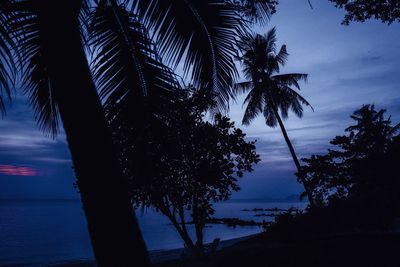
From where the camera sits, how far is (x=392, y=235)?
14.0 ft

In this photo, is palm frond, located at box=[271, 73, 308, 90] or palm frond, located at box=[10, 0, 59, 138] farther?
palm frond, located at box=[271, 73, 308, 90]

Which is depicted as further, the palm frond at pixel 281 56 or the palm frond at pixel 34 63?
the palm frond at pixel 281 56

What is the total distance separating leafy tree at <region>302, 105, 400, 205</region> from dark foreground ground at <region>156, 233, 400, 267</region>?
26.4 feet

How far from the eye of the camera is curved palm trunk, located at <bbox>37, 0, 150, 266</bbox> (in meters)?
1.50

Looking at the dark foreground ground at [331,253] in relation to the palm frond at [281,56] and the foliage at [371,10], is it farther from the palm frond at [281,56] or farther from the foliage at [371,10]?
the palm frond at [281,56]

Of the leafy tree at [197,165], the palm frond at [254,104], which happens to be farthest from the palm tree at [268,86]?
the leafy tree at [197,165]

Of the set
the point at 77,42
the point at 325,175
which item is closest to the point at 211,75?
the point at 77,42

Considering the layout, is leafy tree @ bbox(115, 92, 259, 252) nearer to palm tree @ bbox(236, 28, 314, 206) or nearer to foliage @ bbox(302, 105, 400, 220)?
foliage @ bbox(302, 105, 400, 220)

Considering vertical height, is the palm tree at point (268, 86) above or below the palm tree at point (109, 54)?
above

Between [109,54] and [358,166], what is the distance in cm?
1723

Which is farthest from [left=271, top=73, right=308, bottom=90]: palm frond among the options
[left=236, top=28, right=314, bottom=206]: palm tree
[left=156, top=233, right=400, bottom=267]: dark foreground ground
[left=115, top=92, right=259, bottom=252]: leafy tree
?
[left=156, top=233, right=400, bottom=267]: dark foreground ground

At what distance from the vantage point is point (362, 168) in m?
16.6

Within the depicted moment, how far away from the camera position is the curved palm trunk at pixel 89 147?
150 cm

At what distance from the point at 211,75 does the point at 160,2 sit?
3.09ft
